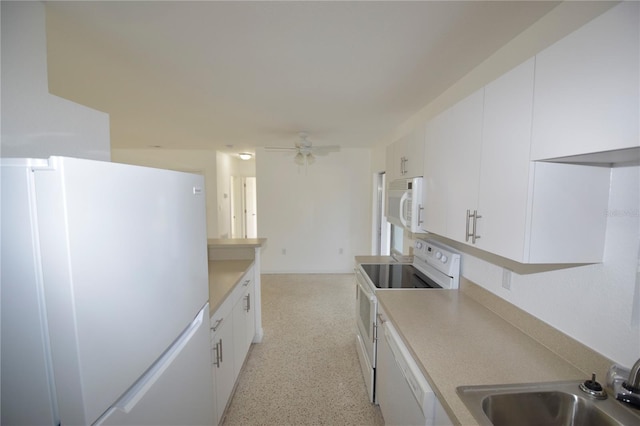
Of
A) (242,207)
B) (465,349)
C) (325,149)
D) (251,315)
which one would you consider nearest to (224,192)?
(242,207)

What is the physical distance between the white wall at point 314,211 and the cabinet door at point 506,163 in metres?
3.98

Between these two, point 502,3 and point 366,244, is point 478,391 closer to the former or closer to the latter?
point 502,3

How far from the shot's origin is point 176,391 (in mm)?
1061

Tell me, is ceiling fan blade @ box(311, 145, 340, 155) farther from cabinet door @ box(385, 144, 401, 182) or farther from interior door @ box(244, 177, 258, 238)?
interior door @ box(244, 177, 258, 238)

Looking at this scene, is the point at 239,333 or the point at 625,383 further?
the point at 239,333

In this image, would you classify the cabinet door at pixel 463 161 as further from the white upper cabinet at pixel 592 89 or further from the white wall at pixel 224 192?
the white wall at pixel 224 192

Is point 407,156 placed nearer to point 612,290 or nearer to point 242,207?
point 612,290

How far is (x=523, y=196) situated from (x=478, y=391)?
74 centimetres

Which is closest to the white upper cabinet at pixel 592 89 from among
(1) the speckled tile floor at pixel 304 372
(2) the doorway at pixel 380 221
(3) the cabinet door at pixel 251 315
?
(1) the speckled tile floor at pixel 304 372

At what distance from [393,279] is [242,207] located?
240 inches

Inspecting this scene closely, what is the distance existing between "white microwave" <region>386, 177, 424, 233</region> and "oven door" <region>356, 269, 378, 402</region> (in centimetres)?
58

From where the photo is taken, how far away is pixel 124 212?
77 cm

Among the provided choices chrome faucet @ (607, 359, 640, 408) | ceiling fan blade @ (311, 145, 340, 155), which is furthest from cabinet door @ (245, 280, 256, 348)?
ceiling fan blade @ (311, 145, 340, 155)

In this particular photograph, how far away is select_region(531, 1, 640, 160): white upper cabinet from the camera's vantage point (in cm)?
67
